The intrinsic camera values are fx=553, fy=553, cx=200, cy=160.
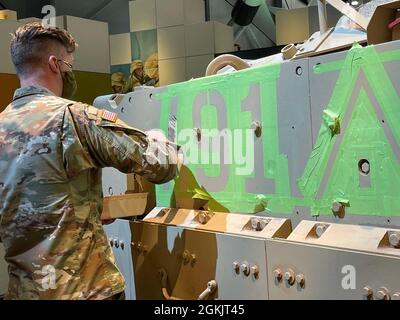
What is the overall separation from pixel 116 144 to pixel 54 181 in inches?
10.2

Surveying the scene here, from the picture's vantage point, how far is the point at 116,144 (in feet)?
6.65

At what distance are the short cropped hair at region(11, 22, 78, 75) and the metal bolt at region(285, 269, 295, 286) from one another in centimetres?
121

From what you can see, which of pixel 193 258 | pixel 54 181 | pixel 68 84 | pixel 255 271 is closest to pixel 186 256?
pixel 193 258

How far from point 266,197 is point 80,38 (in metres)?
4.46

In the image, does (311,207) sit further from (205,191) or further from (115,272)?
(115,272)

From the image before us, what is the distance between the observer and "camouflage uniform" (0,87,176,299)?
1.99 meters

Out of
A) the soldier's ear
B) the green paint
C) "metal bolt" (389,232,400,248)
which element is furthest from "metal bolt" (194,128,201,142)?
"metal bolt" (389,232,400,248)

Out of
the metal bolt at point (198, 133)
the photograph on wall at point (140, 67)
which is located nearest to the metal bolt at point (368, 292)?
the metal bolt at point (198, 133)

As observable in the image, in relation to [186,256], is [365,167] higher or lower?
higher

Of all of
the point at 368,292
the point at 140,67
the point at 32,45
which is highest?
the point at 140,67

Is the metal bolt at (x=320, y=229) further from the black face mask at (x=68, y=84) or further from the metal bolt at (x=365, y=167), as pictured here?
the black face mask at (x=68, y=84)

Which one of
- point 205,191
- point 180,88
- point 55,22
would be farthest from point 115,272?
point 55,22

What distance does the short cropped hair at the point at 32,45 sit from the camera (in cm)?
209

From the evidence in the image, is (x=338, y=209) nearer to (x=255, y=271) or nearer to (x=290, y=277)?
(x=290, y=277)
